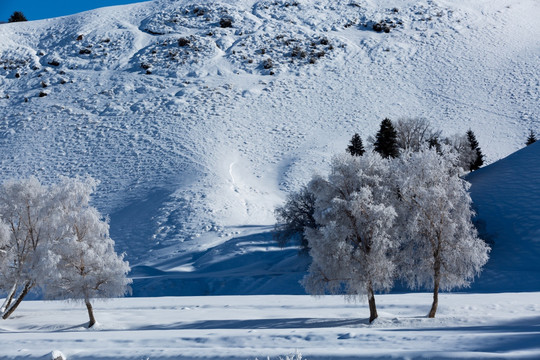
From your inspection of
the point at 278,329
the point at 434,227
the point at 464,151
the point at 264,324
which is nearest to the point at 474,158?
the point at 464,151

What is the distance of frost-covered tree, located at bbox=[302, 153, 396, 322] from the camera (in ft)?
70.6

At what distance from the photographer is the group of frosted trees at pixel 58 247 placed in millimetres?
23547

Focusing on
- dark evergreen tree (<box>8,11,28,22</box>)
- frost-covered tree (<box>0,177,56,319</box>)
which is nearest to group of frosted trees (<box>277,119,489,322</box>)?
frost-covered tree (<box>0,177,56,319</box>)

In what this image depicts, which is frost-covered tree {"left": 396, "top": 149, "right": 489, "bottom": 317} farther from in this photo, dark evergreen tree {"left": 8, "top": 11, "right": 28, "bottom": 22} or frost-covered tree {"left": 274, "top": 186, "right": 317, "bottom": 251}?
dark evergreen tree {"left": 8, "top": 11, "right": 28, "bottom": 22}

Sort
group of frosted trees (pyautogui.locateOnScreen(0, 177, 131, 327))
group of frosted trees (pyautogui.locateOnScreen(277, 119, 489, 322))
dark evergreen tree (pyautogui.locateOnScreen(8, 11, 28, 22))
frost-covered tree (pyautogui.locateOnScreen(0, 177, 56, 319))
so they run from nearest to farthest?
group of frosted trees (pyautogui.locateOnScreen(277, 119, 489, 322)) < group of frosted trees (pyautogui.locateOnScreen(0, 177, 131, 327)) < frost-covered tree (pyautogui.locateOnScreen(0, 177, 56, 319)) < dark evergreen tree (pyautogui.locateOnScreen(8, 11, 28, 22))

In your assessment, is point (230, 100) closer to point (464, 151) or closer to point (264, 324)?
point (464, 151)

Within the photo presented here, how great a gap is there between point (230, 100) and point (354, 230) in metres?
61.2

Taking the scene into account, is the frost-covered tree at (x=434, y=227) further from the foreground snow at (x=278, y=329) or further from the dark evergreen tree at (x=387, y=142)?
the dark evergreen tree at (x=387, y=142)

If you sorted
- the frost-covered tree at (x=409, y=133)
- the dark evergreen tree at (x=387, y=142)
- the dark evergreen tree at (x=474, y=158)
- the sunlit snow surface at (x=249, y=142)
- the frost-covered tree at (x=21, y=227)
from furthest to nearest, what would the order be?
the dark evergreen tree at (x=474, y=158) < the frost-covered tree at (x=409, y=133) < the dark evergreen tree at (x=387, y=142) < the frost-covered tree at (x=21, y=227) < the sunlit snow surface at (x=249, y=142)

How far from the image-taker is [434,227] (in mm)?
22297

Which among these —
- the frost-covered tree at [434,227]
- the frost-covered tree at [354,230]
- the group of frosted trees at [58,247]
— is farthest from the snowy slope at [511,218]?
the group of frosted trees at [58,247]

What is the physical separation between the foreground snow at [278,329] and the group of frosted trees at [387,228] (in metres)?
1.75

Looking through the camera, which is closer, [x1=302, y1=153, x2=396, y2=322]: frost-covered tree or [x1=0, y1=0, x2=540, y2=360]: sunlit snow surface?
[x1=0, y1=0, x2=540, y2=360]: sunlit snow surface

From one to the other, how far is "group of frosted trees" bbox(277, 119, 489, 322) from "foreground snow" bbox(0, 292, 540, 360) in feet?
5.74
